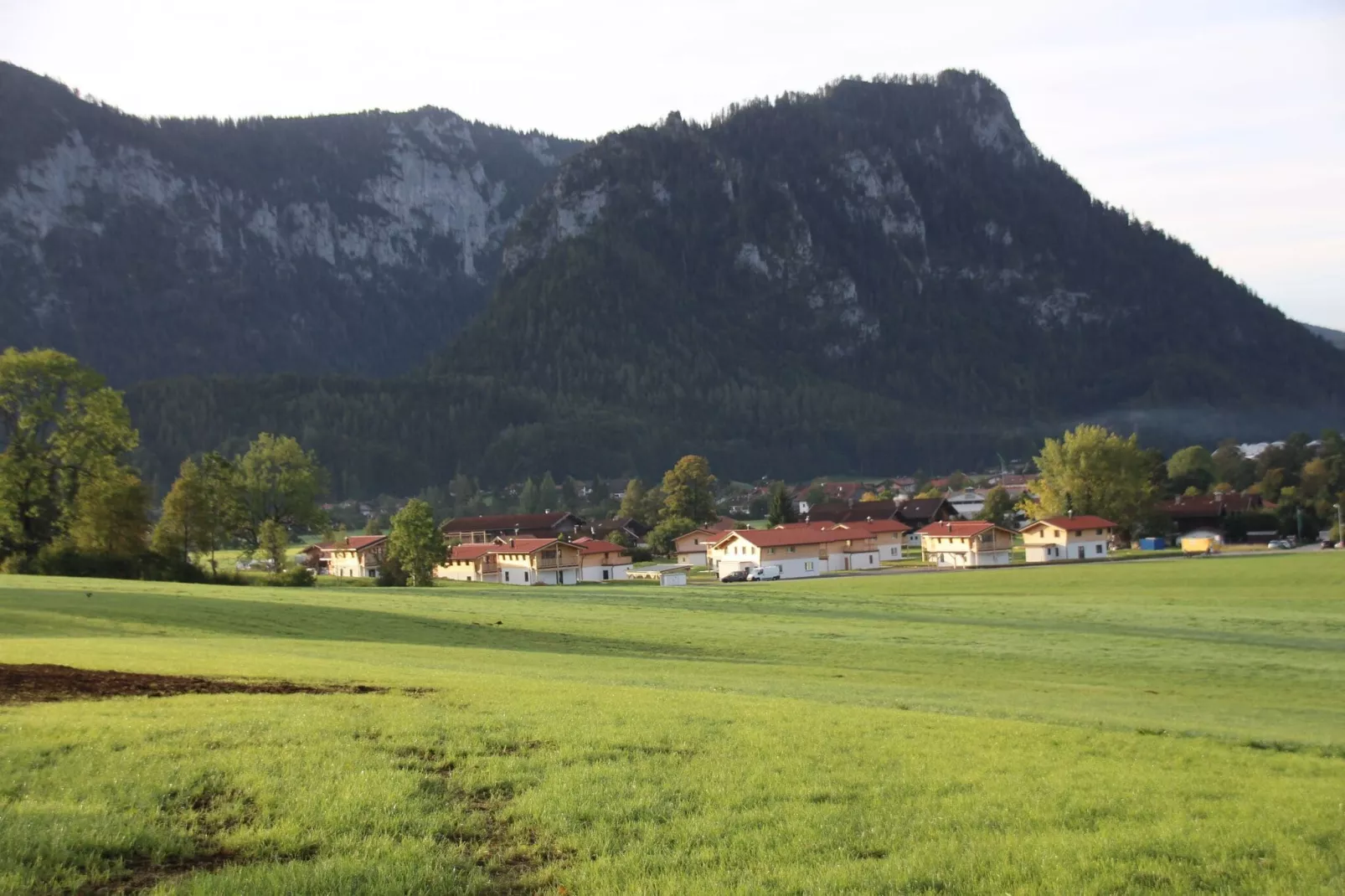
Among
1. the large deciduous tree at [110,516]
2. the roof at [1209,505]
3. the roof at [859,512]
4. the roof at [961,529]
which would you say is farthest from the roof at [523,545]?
the roof at [1209,505]

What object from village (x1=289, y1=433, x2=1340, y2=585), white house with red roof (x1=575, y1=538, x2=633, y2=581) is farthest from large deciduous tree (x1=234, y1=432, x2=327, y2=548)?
white house with red roof (x1=575, y1=538, x2=633, y2=581)

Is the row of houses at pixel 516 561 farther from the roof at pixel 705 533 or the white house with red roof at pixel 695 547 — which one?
the roof at pixel 705 533

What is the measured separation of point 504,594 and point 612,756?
167ft

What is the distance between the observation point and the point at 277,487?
96375 millimetres

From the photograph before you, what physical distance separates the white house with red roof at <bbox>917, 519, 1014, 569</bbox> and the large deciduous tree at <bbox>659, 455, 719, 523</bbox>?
126ft

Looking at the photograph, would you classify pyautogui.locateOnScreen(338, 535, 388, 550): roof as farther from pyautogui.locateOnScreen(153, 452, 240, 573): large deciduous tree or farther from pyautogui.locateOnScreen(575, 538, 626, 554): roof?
pyautogui.locateOnScreen(153, 452, 240, 573): large deciduous tree

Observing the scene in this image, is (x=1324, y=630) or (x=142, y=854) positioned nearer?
(x=142, y=854)

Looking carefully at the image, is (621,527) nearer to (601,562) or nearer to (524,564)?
(601,562)

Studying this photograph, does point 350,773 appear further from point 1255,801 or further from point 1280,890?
point 1255,801

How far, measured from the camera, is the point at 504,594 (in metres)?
63.6

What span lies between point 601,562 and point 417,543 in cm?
3084

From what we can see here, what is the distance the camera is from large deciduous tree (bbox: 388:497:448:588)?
289ft

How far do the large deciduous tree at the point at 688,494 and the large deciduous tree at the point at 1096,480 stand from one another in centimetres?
4469

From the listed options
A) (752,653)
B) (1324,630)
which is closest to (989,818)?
(752,653)
